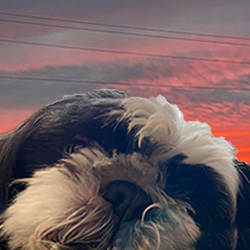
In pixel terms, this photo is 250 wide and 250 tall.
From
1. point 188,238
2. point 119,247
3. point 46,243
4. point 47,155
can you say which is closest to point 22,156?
point 47,155

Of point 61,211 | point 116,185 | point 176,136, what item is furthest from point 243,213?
point 61,211

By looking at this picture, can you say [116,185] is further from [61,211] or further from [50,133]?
[50,133]

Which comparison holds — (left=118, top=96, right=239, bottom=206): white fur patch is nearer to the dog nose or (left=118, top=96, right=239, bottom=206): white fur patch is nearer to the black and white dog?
the black and white dog

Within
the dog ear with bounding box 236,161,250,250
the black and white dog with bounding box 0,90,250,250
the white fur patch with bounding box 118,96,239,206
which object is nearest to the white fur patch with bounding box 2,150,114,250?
the black and white dog with bounding box 0,90,250,250

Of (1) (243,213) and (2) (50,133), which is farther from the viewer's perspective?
(1) (243,213)

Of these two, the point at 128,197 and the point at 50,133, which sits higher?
the point at 50,133

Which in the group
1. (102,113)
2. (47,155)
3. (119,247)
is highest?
(102,113)

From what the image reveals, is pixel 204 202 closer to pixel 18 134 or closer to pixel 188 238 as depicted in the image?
pixel 188 238
